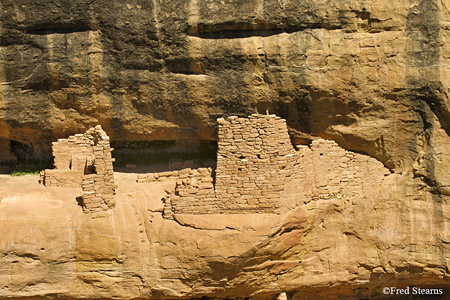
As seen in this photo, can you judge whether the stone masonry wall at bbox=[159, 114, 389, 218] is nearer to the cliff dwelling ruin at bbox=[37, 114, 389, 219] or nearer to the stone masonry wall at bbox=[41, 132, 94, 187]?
the cliff dwelling ruin at bbox=[37, 114, 389, 219]

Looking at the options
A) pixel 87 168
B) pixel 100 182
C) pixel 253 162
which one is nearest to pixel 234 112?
pixel 253 162

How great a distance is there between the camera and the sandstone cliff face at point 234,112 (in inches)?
305

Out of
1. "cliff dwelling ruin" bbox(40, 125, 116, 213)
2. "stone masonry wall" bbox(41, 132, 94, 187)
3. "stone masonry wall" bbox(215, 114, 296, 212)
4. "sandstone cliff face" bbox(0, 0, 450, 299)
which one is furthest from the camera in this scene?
"stone masonry wall" bbox(41, 132, 94, 187)

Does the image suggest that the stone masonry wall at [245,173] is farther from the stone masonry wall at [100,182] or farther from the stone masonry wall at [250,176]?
the stone masonry wall at [100,182]

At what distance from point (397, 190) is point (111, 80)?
15.7 ft

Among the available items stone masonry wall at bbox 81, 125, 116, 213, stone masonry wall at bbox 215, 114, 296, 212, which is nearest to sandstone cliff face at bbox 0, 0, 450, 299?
stone masonry wall at bbox 81, 125, 116, 213

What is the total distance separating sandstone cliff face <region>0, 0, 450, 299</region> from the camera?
7.75 m

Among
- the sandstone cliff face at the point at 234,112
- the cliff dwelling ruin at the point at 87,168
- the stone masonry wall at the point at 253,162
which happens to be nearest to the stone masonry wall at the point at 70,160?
the cliff dwelling ruin at the point at 87,168

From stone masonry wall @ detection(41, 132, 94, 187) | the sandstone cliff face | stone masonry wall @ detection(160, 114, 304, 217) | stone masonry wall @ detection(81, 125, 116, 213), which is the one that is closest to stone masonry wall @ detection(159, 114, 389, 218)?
stone masonry wall @ detection(160, 114, 304, 217)

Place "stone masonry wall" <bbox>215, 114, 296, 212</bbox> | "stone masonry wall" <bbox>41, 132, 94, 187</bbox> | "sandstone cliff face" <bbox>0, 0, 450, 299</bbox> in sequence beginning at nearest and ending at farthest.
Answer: "sandstone cliff face" <bbox>0, 0, 450, 299</bbox> → "stone masonry wall" <bbox>215, 114, 296, 212</bbox> → "stone masonry wall" <bbox>41, 132, 94, 187</bbox>

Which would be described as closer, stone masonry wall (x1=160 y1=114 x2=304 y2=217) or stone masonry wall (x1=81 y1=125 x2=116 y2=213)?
stone masonry wall (x1=81 y1=125 x2=116 y2=213)

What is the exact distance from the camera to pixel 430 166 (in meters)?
8.06

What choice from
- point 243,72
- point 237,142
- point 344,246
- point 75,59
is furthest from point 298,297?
point 75,59

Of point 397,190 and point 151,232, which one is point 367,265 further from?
point 151,232
